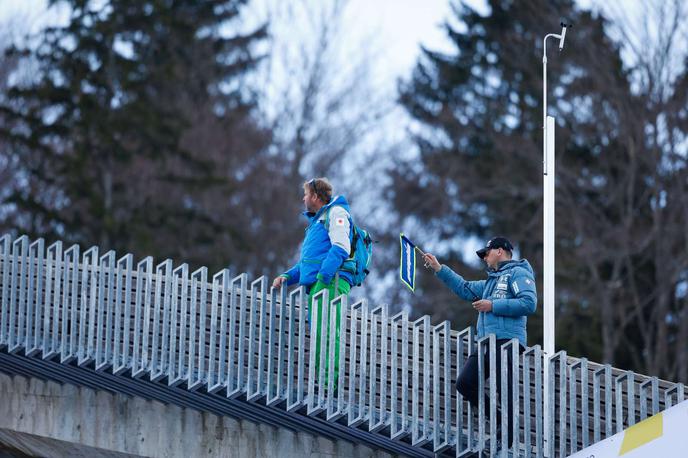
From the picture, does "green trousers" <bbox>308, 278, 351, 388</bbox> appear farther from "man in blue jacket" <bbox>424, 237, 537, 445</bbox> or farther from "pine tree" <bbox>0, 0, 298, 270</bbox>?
"pine tree" <bbox>0, 0, 298, 270</bbox>

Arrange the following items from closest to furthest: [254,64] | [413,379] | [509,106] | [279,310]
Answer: [413,379], [279,310], [509,106], [254,64]

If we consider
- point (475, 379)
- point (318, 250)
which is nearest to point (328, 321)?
point (318, 250)

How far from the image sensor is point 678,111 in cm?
2630

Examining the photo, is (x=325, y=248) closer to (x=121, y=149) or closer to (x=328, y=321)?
(x=328, y=321)

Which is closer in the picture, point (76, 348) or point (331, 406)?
point (331, 406)

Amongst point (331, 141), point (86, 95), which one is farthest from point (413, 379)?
point (331, 141)

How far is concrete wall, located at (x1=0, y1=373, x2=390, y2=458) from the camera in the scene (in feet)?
36.3

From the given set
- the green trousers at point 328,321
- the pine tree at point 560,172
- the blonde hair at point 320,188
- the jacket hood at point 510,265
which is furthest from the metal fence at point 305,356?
the pine tree at point 560,172

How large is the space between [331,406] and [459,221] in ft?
85.0

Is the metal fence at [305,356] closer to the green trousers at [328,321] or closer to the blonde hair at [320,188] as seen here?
the green trousers at [328,321]

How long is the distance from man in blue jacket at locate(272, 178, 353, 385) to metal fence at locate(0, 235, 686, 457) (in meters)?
0.14

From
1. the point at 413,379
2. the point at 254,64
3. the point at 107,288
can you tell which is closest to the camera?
the point at 413,379

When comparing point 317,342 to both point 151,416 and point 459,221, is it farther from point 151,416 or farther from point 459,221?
point 459,221

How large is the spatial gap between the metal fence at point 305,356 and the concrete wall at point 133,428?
467 millimetres
